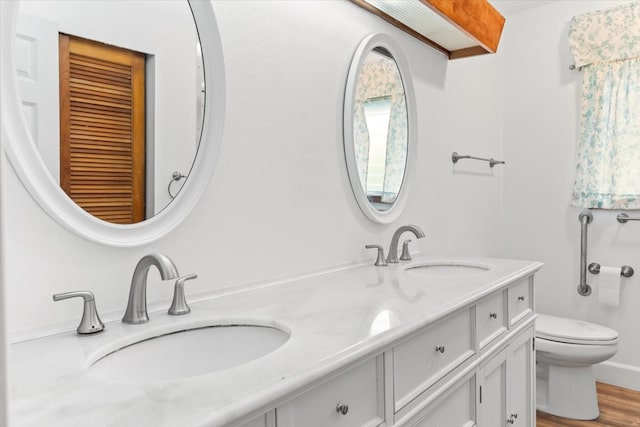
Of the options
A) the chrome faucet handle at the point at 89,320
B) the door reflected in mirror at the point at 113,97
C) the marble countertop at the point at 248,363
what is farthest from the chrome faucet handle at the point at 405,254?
the chrome faucet handle at the point at 89,320

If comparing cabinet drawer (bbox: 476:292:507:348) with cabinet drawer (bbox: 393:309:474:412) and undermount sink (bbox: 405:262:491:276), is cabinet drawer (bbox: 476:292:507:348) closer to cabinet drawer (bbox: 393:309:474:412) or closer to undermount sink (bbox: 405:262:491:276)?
cabinet drawer (bbox: 393:309:474:412)

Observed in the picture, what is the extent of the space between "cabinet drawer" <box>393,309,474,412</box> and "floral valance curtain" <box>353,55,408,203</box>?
0.73m

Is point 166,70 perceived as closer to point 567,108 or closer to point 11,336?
point 11,336

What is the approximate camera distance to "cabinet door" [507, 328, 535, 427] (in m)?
1.69

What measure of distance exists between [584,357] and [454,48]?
66.1 inches

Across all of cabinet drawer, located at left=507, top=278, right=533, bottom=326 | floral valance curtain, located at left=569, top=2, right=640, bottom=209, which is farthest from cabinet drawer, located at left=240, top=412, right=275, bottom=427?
floral valance curtain, located at left=569, top=2, right=640, bottom=209

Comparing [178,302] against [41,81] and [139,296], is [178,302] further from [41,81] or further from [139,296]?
[41,81]

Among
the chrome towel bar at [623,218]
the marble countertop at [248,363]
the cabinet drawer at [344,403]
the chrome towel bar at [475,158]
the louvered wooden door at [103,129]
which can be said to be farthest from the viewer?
the chrome towel bar at [623,218]

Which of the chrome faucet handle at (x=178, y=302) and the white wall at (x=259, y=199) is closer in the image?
the white wall at (x=259, y=199)

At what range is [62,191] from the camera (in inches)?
37.8

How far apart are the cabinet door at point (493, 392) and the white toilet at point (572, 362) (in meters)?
0.92

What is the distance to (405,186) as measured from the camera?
7.04ft

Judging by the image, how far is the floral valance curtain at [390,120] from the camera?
6.06ft

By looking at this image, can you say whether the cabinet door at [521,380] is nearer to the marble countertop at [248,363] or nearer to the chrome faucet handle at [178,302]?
the marble countertop at [248,363]
